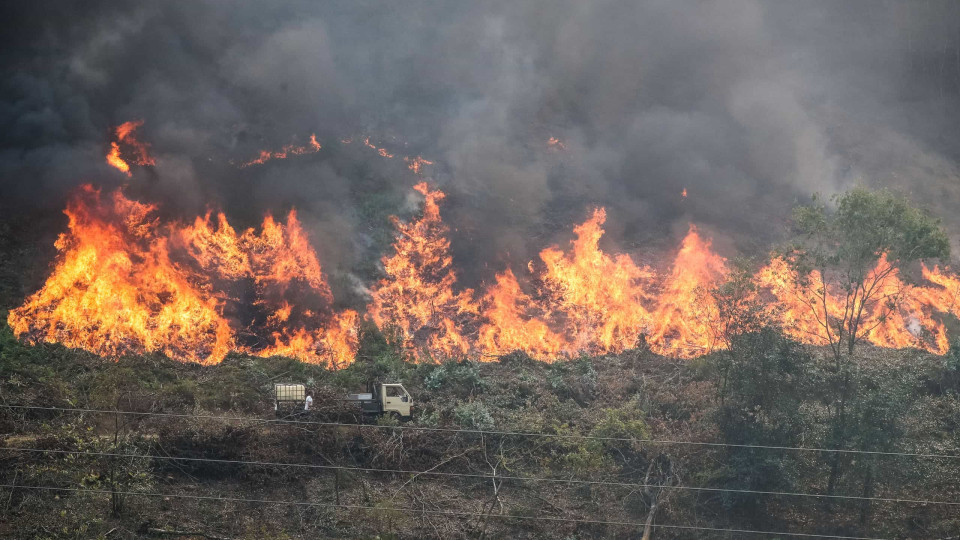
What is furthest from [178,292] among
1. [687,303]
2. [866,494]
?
[866,494]

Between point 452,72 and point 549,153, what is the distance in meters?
8.93

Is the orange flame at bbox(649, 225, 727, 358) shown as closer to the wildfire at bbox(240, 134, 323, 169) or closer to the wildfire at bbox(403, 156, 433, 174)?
the wildfire at bbox(403, 156, 433, 174)

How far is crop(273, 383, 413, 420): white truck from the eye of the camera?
85.7ft

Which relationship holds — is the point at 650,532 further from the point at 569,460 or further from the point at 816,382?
the point at 816,382

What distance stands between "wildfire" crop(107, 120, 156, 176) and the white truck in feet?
59.0

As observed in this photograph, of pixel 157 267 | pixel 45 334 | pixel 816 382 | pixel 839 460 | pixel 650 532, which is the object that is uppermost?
pixel 157 267

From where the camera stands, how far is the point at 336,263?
38531 millimetres

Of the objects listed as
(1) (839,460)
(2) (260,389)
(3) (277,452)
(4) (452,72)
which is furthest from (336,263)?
(1) (839,460)

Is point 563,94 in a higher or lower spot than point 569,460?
higher

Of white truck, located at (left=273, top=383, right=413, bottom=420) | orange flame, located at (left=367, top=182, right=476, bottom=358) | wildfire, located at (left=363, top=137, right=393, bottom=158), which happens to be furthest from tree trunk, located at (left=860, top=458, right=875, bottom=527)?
wildfire, located at (left=363, top=137, right=393, bottom=158)

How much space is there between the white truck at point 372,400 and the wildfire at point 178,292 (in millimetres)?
5061

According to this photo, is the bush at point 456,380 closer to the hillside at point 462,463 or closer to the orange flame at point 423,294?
the hillside at point 462,463

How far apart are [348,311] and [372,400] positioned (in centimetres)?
947

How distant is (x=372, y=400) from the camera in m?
27.1
